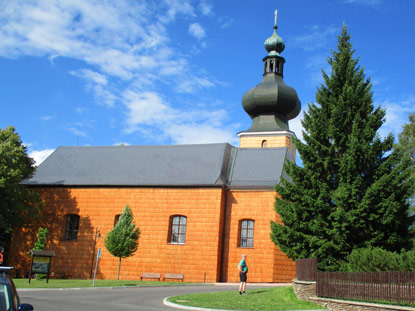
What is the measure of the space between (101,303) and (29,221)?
2128 cm

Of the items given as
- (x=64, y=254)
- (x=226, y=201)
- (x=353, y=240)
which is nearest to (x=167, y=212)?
(x=226, y=201)

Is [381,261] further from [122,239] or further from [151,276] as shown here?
[151,276]

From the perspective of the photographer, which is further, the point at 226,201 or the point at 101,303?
the point at 226,201

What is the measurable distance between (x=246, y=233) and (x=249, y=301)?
14.6 m

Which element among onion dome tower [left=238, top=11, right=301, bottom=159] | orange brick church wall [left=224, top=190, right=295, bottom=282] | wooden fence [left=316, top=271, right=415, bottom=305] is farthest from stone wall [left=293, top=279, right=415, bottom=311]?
onion dome tower [left=238, top=11, right=301, bottom=159]

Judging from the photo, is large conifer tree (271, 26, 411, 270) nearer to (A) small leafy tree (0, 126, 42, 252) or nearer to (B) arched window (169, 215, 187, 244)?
(B) arched window (169, 215, 187, 244)

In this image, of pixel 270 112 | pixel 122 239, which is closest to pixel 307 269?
pixel 122 239

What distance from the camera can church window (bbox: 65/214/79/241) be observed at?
32.9m

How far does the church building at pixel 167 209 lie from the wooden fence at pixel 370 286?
1345 centimetres

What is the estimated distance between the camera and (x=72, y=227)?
33.0 metres

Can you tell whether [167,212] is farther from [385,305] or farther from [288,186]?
[385,305]

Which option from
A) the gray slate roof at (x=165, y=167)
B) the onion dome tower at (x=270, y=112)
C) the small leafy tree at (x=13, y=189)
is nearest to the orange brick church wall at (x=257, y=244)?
the gray slate roof at (x=165, y=167)

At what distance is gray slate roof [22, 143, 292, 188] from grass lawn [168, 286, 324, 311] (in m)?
13.3

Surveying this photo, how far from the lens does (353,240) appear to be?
59.3ft
